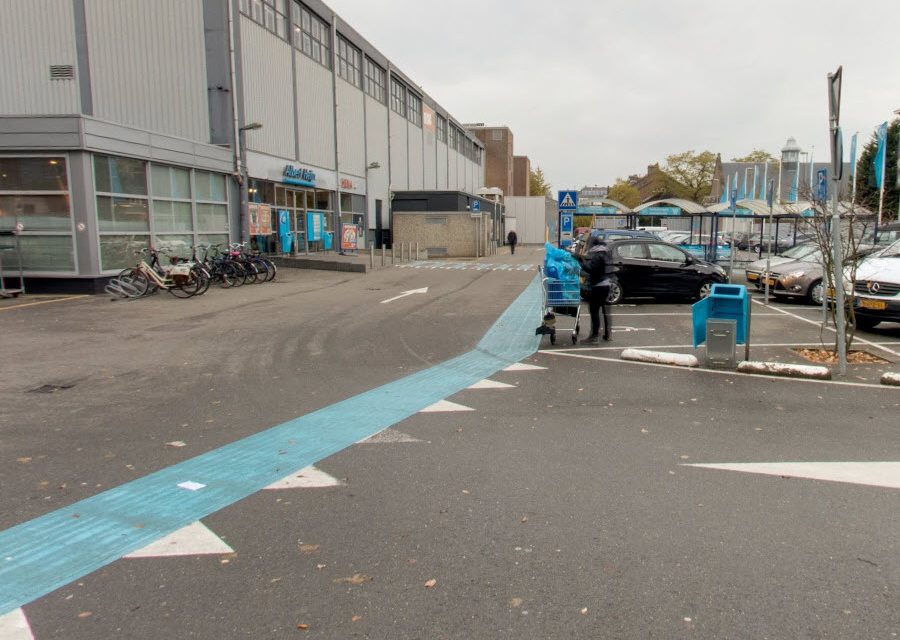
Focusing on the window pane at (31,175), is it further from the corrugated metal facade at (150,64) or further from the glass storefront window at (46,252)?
the corrugated metal facade at (150,64)

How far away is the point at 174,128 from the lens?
2355cm

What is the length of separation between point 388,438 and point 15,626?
304 cm

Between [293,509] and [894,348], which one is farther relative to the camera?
[894,348]

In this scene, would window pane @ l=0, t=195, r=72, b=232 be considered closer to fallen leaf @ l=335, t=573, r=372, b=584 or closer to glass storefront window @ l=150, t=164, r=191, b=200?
glass storefront window @ l=150, t=164, r=191, b=200

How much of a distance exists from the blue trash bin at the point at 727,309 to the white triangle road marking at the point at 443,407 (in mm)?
3699

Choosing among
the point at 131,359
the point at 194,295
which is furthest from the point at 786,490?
the point at 194,295

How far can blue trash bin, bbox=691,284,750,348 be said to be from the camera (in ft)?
27.7

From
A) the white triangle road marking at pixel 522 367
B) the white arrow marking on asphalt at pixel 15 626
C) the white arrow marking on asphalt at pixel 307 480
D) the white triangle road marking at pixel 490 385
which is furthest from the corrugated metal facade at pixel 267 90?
the white arrow marking on asphalt at pixel 15 626

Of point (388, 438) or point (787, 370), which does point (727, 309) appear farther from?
point (388, 438)

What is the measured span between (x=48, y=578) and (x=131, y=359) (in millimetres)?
6119

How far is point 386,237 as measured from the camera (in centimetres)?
4169

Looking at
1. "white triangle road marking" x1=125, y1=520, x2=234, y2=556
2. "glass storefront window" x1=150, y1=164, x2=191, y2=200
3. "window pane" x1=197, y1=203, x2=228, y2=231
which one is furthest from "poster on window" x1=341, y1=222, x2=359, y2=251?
"white triangle road marking" x1=125, y1=520, x2=234, y2=556

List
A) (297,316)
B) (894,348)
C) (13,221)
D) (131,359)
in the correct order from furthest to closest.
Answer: (13,221) → (297,316) → (894,348) → (131,359)

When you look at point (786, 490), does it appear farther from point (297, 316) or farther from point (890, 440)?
point (297, 316)
